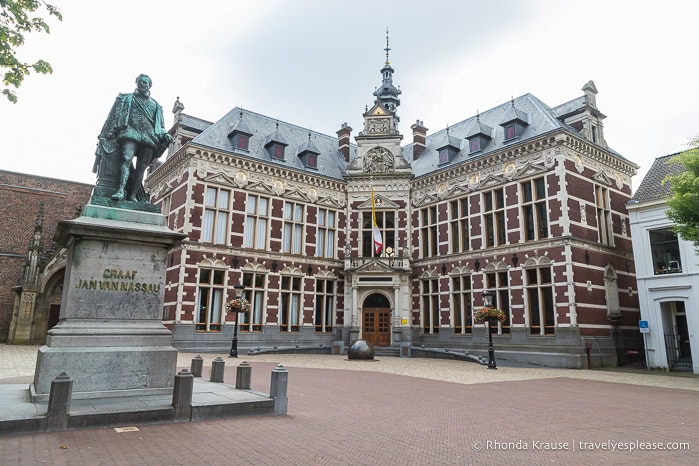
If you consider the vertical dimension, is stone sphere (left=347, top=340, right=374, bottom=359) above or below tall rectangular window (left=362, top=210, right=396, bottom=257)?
below

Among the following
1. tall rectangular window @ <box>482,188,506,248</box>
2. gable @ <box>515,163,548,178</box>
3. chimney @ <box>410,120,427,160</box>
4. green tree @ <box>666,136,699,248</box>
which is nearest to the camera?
green tree @ <box>666,136,699,248</box>

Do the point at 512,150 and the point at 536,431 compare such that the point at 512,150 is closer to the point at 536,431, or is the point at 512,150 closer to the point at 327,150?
the point at 327,150

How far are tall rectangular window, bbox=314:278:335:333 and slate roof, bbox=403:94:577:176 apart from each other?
9633mm

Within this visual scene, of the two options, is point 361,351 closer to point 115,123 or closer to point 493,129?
point 115,123

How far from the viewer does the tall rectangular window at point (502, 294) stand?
78.2ft

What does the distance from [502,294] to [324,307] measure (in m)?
10.5

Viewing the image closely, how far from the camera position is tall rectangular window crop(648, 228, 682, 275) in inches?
818

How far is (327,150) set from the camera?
3338 cm

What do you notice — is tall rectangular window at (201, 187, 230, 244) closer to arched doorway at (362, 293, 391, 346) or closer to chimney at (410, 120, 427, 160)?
arched doorway at (362, 293, 391, 346)

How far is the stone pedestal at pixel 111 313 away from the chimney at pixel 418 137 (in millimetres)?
26041

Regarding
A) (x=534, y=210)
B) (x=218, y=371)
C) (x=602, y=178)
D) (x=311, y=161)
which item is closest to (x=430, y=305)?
(x=534, y=210)

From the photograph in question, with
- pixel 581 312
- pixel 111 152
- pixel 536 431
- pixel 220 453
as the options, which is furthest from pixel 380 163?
pixel 220 453

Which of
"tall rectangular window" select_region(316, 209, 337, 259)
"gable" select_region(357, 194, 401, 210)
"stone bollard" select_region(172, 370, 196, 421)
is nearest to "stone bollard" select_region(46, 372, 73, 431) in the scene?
"stone bollard" select_region(172, 370, 196, 421)

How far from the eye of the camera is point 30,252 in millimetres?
29938
